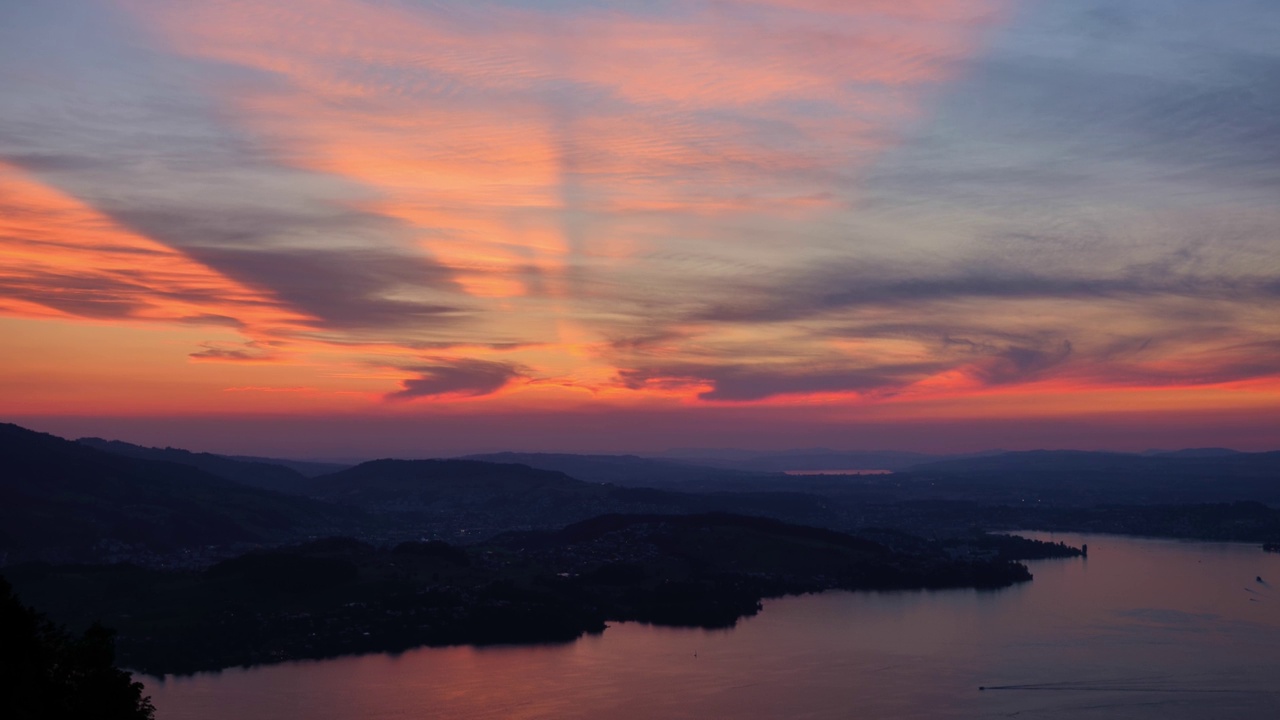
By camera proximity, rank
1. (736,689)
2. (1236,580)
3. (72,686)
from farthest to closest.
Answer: (1236,580) < (736,689) < (72,686)

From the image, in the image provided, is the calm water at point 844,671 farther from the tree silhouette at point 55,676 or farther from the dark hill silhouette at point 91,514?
the dark hill silhouette at point 91,514

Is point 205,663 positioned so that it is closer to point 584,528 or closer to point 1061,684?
point 1061,684

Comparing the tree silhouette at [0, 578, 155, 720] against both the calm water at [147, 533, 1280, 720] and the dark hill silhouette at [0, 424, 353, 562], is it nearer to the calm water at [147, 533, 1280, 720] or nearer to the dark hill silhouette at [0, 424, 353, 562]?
the calm water at [147, 533, 1280, 720]

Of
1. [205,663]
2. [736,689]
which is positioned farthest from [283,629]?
[736,689]

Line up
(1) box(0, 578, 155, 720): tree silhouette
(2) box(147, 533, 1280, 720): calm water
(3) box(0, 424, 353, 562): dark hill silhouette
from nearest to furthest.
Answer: (1) box(0, 578, 155, 720): tree silhouette → (2) box(147, 533, 1280, 720): calm water → (3) box(0, 424, 353, 562): dark hill silhouette

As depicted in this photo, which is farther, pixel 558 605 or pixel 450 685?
pixel 558 605

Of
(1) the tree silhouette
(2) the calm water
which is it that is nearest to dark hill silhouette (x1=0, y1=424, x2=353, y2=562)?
(2) the calm water
